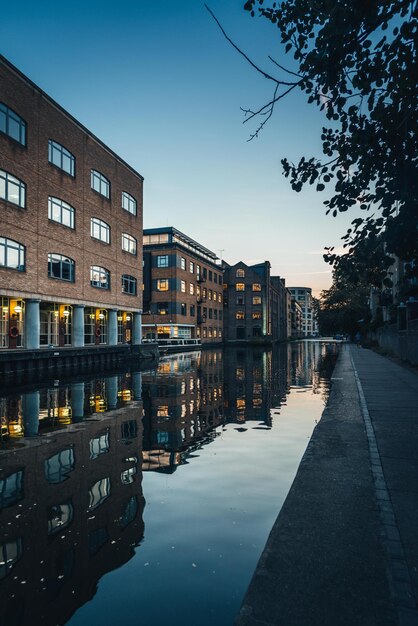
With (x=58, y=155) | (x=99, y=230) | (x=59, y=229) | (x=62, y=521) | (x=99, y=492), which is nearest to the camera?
(x=62, y=521)

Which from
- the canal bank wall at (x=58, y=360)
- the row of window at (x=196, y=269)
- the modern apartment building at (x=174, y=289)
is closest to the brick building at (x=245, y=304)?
the row of window at (x=196, y=269)

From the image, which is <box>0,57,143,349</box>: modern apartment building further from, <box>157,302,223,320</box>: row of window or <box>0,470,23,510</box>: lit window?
<box>0,470,23,510</box>: lit window

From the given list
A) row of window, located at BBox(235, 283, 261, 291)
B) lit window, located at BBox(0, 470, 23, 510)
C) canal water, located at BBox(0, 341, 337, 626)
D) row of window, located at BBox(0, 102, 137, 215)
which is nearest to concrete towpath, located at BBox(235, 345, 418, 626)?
canal water, located at BBox(0, 341, 337, 626)

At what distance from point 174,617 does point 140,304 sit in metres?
38.6

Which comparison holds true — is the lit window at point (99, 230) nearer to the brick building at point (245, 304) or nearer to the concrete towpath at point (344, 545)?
the concrete towpath at point (344, 545)

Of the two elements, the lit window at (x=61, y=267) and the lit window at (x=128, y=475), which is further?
the lit window at (x=61, y=267)

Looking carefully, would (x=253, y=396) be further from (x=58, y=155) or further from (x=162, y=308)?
(x=162, y=308)

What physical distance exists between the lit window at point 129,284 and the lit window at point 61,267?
321 inches

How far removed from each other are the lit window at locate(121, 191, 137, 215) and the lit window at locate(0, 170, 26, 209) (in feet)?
45.9

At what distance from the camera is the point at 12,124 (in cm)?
2441

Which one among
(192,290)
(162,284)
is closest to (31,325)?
(162,284)

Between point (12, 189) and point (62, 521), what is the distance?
24.5 m

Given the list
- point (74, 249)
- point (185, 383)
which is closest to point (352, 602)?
point (185, 383)

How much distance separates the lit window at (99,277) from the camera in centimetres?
3294
